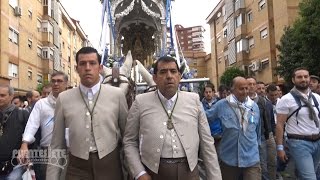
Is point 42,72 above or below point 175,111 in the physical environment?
above

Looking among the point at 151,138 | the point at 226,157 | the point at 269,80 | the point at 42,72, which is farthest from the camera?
the point at 42,72

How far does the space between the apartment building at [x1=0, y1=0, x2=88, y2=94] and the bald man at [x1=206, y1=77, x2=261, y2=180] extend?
20555 mm

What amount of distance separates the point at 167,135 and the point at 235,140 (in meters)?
1.78

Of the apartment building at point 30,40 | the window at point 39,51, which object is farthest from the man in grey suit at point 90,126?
the window at point 39,51

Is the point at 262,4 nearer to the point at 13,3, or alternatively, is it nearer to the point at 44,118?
the point at 13,3

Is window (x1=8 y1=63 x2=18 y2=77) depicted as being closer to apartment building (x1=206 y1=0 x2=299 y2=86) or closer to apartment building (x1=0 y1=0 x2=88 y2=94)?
apartment building (x1=0 y1=0 x2=88 y2=94)

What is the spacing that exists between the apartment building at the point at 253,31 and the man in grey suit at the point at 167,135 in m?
21.9

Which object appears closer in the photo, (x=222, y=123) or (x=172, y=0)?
(x=222, y=123)

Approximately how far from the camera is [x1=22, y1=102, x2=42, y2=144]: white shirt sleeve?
4.67 metres

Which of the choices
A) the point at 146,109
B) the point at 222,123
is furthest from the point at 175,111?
the point at 222,123

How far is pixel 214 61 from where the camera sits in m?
49.9

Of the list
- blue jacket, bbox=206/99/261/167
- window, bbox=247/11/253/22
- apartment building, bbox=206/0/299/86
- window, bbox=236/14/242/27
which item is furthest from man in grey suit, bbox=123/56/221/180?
window, bbox=236/14/242/27

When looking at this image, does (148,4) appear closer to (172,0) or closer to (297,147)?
(172,0)

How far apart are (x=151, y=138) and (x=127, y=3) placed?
826cm
